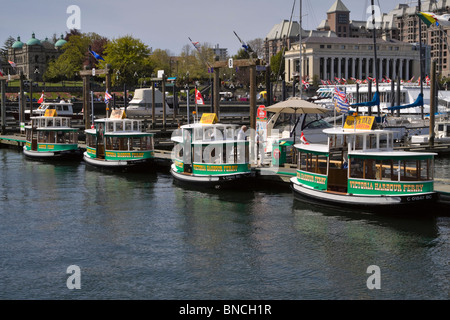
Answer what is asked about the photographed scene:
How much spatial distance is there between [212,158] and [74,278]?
1602 cm

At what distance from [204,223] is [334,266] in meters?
7.94

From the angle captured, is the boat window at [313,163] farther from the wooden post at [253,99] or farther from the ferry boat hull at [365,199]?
the wooden post at [253,99]

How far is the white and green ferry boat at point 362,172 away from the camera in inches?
1033

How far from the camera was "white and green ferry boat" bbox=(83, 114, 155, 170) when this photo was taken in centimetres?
4178

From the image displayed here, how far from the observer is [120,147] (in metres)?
42.4

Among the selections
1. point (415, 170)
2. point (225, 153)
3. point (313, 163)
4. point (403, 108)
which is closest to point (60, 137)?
point (225, 153)

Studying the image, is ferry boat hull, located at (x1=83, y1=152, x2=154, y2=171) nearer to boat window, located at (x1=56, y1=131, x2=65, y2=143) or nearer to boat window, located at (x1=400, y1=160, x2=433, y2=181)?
boat window, located at (x1=56, y1=131, x2=65, y2=143)

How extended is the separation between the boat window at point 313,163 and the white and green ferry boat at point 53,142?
83.6 feet

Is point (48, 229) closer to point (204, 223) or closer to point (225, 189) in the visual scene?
point (204, 223)

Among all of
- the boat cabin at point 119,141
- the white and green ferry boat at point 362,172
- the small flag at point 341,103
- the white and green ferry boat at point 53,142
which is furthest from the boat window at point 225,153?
the white and green ferry boat at point 53,142

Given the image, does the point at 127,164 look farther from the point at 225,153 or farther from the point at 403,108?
the point at 403,108

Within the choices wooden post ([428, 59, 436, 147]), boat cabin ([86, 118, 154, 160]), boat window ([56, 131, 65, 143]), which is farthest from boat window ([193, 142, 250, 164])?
wooden post ([428, 59, 436, 147])
